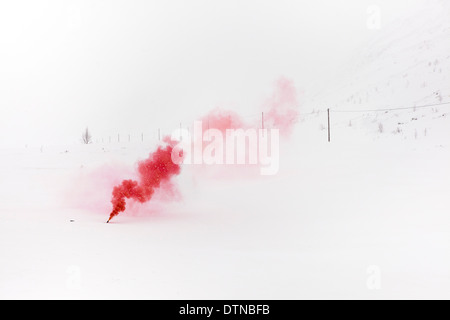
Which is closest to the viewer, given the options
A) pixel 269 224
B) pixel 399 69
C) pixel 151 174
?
pixel 269 224

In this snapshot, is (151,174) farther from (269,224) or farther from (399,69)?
(399,69)

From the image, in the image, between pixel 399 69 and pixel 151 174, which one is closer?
pixel 151 174

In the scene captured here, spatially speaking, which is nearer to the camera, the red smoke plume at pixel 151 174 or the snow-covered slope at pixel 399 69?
the red smoke plume at pixel 151 174

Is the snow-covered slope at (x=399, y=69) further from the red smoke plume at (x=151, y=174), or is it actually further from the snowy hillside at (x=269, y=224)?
the red smoke plume at (x=151, y=174)

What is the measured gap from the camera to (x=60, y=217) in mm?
14242

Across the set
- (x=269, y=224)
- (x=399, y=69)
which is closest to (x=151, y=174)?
A: (x=269, y=224)

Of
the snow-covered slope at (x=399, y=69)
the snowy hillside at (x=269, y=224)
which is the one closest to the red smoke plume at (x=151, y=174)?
the snowy hillside at (x=269, y=224)

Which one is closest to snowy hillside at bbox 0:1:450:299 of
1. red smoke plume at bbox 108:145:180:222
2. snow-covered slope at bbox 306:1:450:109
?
red smoke plume at bbox 108:145:180:222

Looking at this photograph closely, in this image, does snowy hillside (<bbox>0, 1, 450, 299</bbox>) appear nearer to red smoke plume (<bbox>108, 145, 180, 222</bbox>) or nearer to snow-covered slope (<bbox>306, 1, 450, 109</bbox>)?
red smoke plume (<bbox>108, 145, 180, 222</bbox>)

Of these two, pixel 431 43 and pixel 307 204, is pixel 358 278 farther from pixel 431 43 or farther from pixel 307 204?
pixel 431 43

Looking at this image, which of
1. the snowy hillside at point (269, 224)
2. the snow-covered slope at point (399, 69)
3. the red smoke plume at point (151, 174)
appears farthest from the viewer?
the snow-covered slope at point (399, 69)

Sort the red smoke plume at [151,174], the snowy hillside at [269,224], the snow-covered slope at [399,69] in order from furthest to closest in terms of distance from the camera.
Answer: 1. the snow-covered slope at [399,69]
2. the red smoke plume at [151,174]
3. the snowy hillside at [269,224]

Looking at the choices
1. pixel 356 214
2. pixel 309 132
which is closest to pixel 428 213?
pixel 356 214

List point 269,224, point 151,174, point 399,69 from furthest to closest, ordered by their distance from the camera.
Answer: point 399,69
point 151,174
point 269,224
